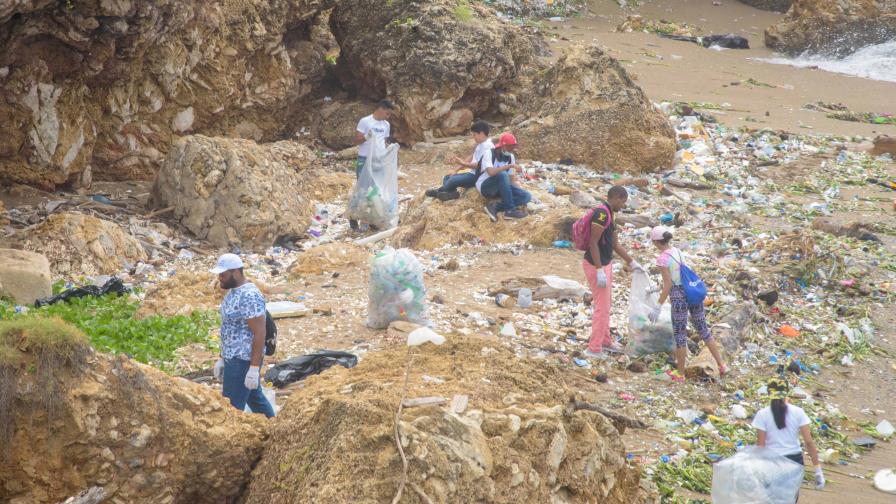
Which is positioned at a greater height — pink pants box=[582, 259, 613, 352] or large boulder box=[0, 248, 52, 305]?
pink pants box=[582, 259, 613, 352]

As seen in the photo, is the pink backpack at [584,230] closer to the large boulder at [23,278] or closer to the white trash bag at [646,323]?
the white trash bag at [646,323]

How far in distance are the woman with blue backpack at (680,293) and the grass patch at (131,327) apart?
11.2 ft

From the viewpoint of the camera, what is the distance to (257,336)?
5.25 metres

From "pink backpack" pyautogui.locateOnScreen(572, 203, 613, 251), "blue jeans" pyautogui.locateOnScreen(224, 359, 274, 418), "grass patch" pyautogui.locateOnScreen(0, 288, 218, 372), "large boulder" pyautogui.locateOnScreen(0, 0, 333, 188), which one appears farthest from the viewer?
"large boulder" pyautogui.locateOnScreen(0, 0, 333, 188)

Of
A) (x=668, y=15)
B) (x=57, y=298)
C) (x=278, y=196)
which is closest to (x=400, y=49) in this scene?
(x=278, y=196)

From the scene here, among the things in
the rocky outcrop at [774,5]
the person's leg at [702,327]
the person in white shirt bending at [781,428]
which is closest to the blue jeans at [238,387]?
the person in white shirt bending at [781,428]

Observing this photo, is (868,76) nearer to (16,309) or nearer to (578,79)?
(578,79)

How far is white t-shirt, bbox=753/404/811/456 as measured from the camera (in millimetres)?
5316

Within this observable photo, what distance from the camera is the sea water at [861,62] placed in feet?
70.4

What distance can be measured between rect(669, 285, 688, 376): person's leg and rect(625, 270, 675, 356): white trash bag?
0.32 m

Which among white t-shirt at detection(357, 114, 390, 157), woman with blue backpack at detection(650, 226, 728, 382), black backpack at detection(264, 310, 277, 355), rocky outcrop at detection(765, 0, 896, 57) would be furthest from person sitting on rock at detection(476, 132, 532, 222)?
rocky outcrop at detection(765, 0, 896, 57)

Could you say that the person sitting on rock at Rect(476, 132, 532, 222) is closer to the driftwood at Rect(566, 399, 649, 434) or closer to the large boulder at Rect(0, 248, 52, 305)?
the large boulder at Rect(0, 248, 52, 305)

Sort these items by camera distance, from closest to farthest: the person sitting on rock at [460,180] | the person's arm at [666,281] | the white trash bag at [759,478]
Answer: the white trash bag at [759,478]
the person's arm at [666,281]
the person sitting on rock at [460,180]

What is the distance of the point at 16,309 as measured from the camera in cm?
787
